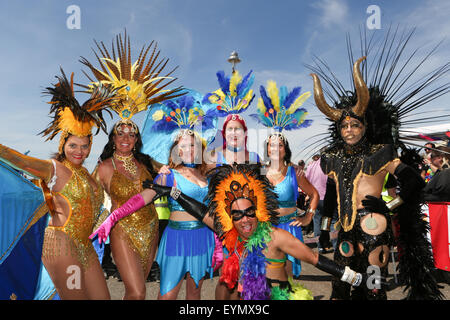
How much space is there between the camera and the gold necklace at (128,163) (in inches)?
118

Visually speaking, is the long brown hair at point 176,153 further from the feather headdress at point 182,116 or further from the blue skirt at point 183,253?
the blue skirt at point 183,253

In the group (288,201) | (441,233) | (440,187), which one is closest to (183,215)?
(288,201)

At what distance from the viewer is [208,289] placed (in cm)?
417

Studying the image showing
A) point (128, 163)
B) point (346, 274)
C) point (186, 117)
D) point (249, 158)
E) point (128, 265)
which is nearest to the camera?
point (346, 274)

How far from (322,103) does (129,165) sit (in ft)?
6.78

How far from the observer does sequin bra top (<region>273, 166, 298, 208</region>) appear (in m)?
3.08

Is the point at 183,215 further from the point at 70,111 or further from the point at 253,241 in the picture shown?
the point at 70,111

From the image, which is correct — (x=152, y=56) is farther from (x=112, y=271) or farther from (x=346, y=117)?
(x=112, y=271)

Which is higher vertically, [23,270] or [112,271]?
[23,270]

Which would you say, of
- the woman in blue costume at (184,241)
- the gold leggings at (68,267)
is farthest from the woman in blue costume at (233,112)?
the gold leggings at (68,267)

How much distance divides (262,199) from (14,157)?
6.50ft

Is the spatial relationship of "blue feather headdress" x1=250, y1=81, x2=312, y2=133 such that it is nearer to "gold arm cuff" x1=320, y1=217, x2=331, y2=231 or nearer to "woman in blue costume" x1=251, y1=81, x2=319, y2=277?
"woman in blue costume" x1=251, y1=81, x2=319, y2=277

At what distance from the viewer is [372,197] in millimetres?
2619
